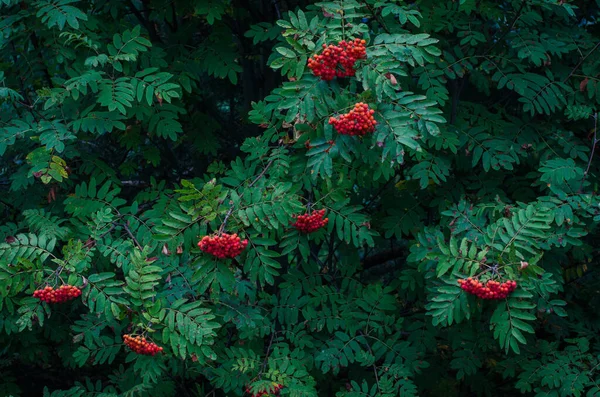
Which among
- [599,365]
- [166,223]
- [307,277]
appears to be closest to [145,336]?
[166,223]

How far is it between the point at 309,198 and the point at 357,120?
2.22 ft

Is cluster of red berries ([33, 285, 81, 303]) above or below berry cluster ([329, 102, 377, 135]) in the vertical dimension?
below

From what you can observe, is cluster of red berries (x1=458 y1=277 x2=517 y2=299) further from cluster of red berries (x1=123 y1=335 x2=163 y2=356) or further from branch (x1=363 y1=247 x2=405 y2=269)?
branch (x1=363 y1=247 x2=405 y2=269)

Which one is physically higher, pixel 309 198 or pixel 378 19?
pixel 378 19

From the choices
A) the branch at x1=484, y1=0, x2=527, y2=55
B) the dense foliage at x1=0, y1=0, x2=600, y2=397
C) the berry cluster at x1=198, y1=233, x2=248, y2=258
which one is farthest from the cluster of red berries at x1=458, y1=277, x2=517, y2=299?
the branch at x1=484, y1=0, x2=527, y2=55

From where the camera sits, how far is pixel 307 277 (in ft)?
13.2

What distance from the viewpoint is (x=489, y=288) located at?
291cm

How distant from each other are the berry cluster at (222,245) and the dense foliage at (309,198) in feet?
0.03

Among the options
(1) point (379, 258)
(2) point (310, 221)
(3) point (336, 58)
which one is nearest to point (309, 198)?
(2) point (310, 221)

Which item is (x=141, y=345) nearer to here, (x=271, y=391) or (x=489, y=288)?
(x=271, y=391)

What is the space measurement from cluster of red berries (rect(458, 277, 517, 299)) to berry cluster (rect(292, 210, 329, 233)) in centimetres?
68

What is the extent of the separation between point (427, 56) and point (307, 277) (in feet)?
4.90

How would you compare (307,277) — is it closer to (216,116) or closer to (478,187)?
(478,187)

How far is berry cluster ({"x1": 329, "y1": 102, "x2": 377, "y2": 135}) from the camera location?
109 inches
